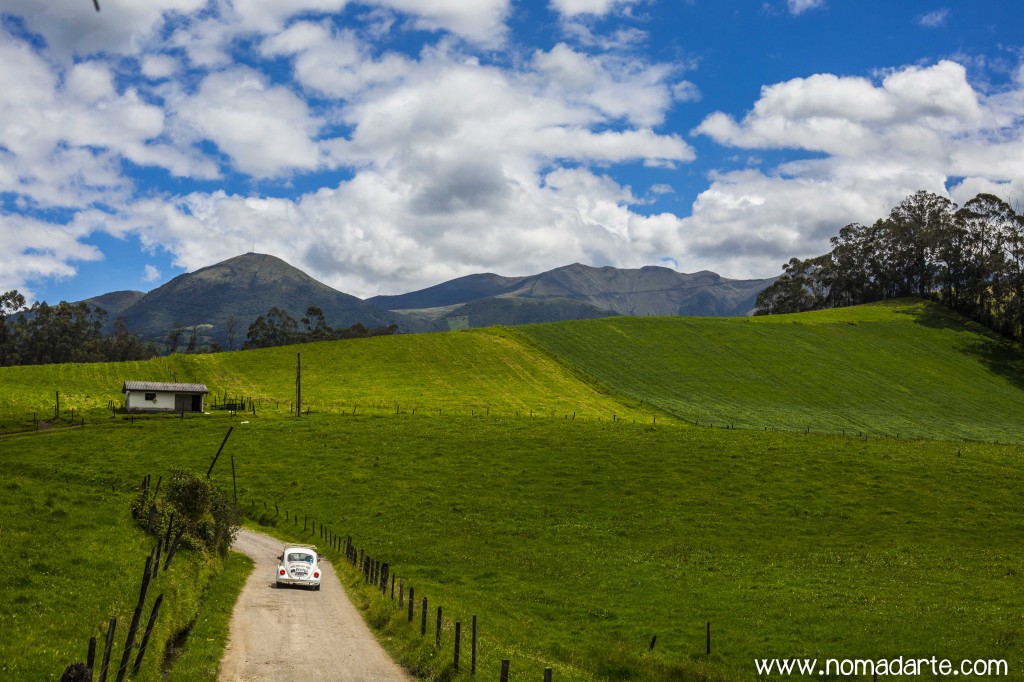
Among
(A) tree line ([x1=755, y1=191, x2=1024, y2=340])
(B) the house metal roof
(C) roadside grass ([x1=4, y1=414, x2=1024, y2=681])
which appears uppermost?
(A) tree line ([x1=755, y1=191, x2=1024, y2=340])

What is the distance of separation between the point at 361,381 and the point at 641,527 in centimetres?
6684

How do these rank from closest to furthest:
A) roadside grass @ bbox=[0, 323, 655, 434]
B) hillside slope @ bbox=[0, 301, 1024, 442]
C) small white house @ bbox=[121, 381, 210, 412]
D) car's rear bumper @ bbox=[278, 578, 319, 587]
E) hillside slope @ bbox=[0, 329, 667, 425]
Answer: car's rear bumper @ bbox=[278, 578, 319, 587] < roadside grass @ bbox=[0, 323, 655, 434] < hillside slope @ bbox=[0, 329, 667, 425] < small white house @ bbox=[121, 381, 210, 412] < hillside slope @ bbox=[0, 301, 1024, 442]

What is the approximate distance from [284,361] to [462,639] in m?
107

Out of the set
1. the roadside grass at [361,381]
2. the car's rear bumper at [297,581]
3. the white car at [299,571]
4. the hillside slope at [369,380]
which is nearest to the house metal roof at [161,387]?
the roadside grass at [361,381]

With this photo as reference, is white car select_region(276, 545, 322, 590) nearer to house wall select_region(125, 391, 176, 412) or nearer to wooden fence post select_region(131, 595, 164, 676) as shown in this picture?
wooden fence post select_region(131, 595, 164, 676)

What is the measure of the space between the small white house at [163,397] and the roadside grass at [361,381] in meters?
1.78

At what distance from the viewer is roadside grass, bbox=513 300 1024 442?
338 feet

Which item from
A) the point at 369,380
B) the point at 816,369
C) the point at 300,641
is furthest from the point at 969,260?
the point at 300,641

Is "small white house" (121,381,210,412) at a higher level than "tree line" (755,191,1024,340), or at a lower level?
lower

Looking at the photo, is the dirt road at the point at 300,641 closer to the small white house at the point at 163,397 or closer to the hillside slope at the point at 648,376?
the hillside slope at the point at 648,376

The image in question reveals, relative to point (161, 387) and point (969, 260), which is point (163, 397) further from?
point (969, 260)

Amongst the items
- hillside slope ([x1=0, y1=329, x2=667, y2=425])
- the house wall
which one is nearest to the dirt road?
hillside slope ([x1=0, y1=329, x2=667, y2=425])

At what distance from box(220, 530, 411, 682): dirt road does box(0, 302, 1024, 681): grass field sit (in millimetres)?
1071

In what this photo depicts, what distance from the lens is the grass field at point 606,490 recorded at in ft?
95.5
